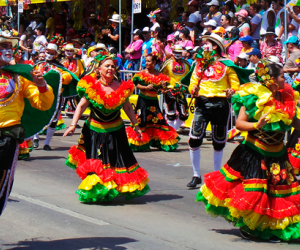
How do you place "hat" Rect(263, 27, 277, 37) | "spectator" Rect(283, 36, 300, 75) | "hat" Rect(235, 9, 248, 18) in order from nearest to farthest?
"spectator" Rect(283, 36, 300, 75), "hat" Rect(263, 27, 277, 37), "hat" Rect(235, 9, 248, 18)

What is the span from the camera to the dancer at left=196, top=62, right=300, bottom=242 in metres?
5.84

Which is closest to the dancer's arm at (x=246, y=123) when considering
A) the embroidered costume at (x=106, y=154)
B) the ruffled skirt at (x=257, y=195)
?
the ruffled skirt at (x=257, y=195)

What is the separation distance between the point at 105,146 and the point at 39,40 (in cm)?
1467

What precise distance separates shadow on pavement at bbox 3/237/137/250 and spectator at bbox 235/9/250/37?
9872mm

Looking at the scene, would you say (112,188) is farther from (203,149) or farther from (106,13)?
(106,13)

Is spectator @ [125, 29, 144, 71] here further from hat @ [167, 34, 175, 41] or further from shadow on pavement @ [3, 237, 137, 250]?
shadow on pavement @ [3, 237, 137, 250]

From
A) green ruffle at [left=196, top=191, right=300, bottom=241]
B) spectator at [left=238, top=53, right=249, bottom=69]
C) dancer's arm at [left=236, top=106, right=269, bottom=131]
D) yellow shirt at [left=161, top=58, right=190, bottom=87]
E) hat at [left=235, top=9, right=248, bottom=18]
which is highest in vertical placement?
hat at [left=235, top=9, right=248, bottom=18]

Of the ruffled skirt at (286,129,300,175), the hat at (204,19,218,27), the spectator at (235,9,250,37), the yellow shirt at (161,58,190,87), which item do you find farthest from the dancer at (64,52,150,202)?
the hat at (204,19,218,27)

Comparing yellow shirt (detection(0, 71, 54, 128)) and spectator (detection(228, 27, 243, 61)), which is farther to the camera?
spectator (detection(228, 27, 243, 61))

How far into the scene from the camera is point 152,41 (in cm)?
1688

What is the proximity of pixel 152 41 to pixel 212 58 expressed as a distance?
8454 mm

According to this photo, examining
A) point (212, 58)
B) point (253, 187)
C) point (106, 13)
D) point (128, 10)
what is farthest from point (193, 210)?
point (106, 13)

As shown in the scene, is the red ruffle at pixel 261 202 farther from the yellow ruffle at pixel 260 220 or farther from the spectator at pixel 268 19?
the spectator at pixel 268 19

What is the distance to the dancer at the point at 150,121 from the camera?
12.4 metres
